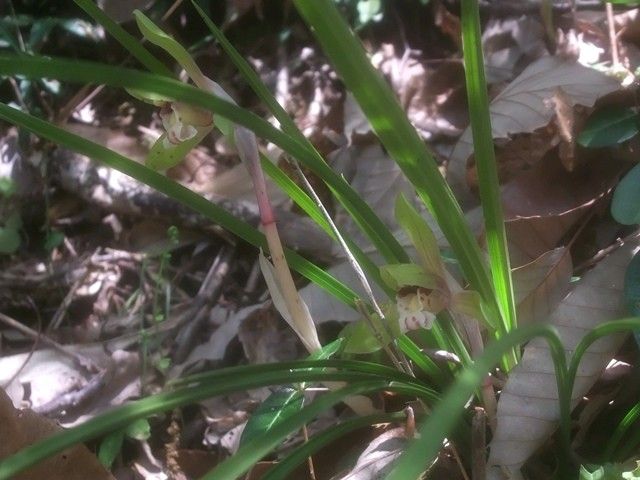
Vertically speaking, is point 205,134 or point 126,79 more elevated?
point 126,79

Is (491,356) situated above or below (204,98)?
below

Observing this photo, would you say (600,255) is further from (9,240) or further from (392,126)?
(9,240)

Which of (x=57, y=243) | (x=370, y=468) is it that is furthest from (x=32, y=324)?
(x=370, y=468)

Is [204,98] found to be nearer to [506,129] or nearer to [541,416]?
[541,416]

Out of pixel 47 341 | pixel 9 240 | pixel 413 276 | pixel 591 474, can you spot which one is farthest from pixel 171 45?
pixel 9 240

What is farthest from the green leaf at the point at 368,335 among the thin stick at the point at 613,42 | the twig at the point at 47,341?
the thin stick at the point at 613,42

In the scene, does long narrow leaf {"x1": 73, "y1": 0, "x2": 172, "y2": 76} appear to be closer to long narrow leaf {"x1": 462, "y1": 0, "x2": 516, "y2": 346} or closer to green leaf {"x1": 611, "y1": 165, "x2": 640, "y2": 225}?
long narrow leaf {"x1": 462, "y1": 0, "x2": 516, "y2": 346}
